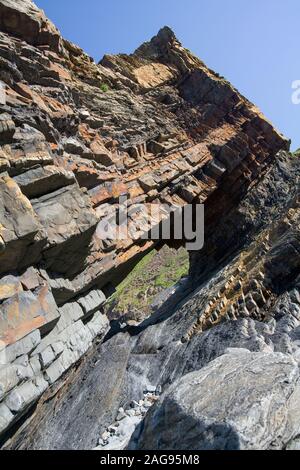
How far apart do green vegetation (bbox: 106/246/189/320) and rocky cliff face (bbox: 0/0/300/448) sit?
902 inches

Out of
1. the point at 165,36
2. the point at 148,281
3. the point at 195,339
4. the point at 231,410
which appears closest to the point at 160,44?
the point at 165,36

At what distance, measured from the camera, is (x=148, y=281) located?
63.8 m

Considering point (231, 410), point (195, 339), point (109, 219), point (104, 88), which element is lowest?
point (195, 339)

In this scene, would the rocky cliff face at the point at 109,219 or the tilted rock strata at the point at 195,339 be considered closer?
the rocky cliff face at the point at 109,219

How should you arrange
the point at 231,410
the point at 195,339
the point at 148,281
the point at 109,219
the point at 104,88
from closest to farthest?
the point at 231,410, the point at 195,339, the point at 109,219, the point at 104,88, the point at 148,281

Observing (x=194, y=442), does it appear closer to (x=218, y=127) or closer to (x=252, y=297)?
(x=252, y=297)

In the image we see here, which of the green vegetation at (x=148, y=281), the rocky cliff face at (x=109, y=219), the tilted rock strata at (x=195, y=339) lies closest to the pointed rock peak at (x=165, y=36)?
the rocky cliff face at (x=109, y=219)

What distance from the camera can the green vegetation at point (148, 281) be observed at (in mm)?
54656

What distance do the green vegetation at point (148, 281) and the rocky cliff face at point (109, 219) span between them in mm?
22909

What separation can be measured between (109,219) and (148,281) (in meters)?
43.8

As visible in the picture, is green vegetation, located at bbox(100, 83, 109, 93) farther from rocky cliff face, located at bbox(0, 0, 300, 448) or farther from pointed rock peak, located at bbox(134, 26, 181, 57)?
pointed rock peak, located at bbox(134, 26, 181, 57)

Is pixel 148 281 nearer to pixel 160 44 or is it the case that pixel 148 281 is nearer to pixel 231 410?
pixel 160 44

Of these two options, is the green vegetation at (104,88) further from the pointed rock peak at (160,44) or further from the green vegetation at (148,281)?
the green vegetation at (148,281)

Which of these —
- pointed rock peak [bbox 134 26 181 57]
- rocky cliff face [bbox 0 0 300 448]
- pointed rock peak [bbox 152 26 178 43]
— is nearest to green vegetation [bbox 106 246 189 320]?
rocky cliff face [bbox 0 0 300 448]
